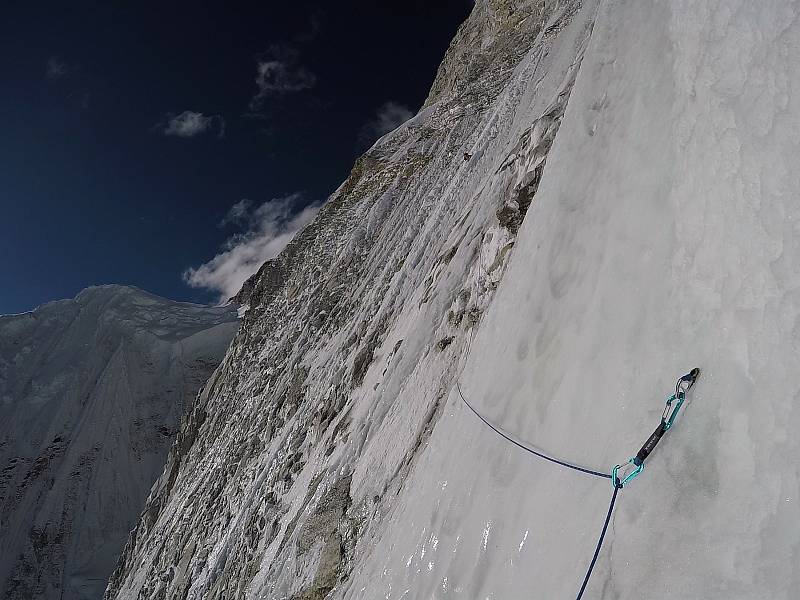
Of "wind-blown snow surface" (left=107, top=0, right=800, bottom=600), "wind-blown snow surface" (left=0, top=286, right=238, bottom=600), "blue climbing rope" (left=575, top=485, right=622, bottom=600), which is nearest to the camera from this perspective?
"wind-blown snow surface" (left=107, top=0, right=800, bottom=600)

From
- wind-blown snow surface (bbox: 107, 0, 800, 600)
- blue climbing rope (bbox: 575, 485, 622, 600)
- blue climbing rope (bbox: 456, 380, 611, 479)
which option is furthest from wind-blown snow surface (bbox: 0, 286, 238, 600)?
blue climbing rope (bbox: 575, 485, 622, 600)

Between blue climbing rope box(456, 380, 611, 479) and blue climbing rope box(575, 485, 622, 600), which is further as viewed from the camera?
blue climbing rope box(456, 380, 611, 479)

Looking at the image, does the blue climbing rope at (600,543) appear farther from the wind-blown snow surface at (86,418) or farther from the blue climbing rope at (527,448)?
the wind-blown snow surface at (86,418)

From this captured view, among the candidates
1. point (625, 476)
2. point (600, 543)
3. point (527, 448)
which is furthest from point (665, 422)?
point (527, 448)

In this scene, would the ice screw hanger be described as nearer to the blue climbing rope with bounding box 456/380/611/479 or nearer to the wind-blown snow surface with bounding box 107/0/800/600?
the wind-blown snow surface with bounding box 107/0/800/600

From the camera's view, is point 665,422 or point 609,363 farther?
point 609,363

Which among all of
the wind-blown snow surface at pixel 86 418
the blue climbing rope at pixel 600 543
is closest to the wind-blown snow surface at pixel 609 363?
the blue climbing rope at pixel 600 543

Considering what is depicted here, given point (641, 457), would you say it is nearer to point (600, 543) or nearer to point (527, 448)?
point (600, 543)
